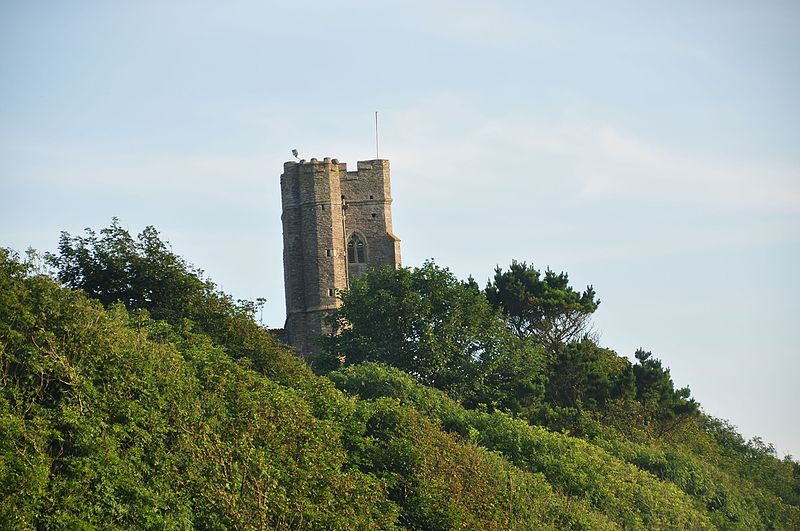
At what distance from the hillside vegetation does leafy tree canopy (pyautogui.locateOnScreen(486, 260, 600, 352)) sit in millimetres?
3317

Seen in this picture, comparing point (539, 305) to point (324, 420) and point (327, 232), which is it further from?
point (324, 420)

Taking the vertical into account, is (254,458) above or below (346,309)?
below

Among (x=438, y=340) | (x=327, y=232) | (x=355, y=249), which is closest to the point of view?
(x=438, y=340)

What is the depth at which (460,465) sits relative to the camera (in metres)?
32.9

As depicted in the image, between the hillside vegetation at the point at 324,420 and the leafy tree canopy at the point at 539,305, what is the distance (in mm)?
3317

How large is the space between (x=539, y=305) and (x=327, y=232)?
628 inches

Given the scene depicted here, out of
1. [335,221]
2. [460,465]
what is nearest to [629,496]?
[460,465]

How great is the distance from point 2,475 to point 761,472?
144ft

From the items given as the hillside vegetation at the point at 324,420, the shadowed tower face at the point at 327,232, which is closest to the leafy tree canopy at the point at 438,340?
the hillside vegetation at the point at 324,420

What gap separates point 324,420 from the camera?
3212 cm

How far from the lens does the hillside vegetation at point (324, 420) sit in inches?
976

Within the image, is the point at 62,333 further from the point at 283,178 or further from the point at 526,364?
the point at 283,178

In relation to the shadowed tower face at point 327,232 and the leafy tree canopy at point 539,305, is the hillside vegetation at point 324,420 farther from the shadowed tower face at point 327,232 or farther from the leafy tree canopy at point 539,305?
the shadowed tower face at point 327,232

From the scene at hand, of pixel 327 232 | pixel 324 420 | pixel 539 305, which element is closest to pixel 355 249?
pixel 327 232
